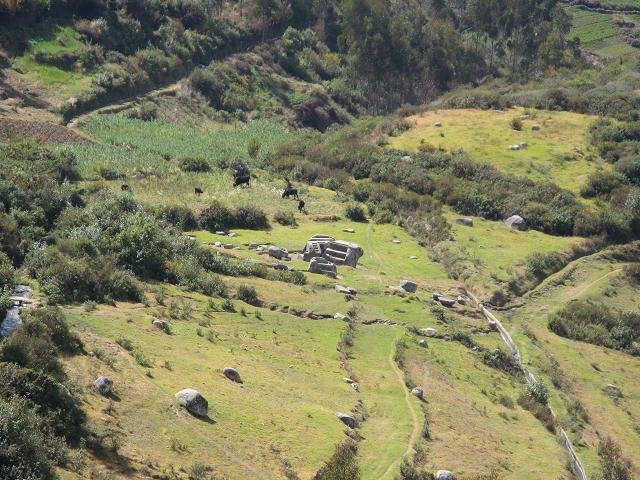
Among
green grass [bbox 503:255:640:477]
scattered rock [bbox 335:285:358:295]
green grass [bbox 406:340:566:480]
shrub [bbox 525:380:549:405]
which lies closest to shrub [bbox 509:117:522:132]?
green grass [bbox 503:255:640:477]

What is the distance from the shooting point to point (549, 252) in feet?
184

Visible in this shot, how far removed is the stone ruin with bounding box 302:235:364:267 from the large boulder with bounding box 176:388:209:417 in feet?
A: 79.0

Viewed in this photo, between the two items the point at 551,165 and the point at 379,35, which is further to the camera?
the point at 379,35

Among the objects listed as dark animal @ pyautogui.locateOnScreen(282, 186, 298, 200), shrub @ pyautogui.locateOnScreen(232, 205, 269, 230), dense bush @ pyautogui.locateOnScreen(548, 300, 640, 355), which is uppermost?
shrub @ pyautogui.locateOnScreen(232, 205, 269, 230)

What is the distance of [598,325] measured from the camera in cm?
4769

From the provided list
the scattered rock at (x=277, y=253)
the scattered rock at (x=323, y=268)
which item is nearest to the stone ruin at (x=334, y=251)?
the scattered rock at (x=277, y=253)

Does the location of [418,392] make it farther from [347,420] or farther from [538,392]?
[538,392]

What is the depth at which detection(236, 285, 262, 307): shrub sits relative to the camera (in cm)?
3894

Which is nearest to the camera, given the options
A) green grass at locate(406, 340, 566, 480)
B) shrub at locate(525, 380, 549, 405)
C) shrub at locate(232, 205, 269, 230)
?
green grass at locate(406, 340, 566, 480)

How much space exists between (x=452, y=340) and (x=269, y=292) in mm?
8442

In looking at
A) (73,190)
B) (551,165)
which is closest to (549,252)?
(551,165)

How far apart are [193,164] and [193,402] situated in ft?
135

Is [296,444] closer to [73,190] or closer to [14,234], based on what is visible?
[14,234]

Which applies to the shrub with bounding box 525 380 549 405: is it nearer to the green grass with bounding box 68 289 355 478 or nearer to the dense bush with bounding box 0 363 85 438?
the green grass with bounding box 68 289 355 478
